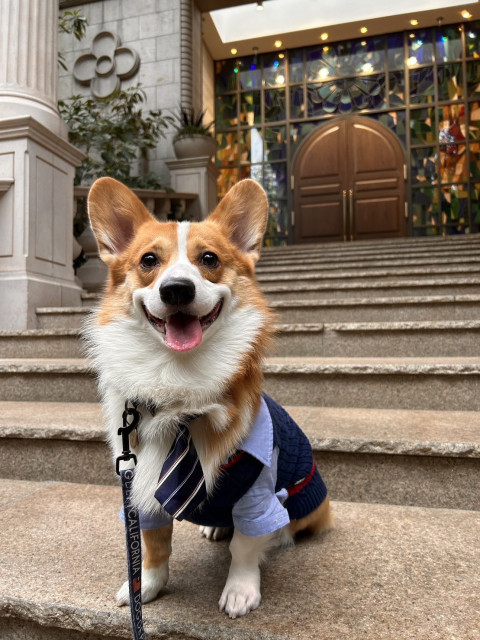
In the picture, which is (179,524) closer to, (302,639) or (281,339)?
(302,639)

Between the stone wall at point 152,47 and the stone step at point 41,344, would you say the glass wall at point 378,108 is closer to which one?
the stone wall at point 152,47

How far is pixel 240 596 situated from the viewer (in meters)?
0.81

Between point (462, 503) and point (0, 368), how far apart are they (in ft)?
5.49

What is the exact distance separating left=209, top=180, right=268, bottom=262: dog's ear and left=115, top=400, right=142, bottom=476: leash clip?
399 mm

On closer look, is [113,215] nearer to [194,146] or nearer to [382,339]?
[382,339]

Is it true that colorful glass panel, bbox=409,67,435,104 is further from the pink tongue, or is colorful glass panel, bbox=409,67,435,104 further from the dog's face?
the pink tongue

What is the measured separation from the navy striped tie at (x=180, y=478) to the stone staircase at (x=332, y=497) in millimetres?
186

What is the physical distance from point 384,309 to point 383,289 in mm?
379

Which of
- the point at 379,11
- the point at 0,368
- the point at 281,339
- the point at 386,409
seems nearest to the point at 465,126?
the point at 379,11

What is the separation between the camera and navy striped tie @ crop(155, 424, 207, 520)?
78cm

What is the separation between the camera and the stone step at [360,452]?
4.03ft

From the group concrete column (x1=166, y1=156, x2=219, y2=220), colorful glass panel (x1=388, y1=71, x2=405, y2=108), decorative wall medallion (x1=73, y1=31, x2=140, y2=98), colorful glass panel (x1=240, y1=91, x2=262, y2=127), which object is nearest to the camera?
concrete column (x1=166, y1=156, x2=219, y2=220)

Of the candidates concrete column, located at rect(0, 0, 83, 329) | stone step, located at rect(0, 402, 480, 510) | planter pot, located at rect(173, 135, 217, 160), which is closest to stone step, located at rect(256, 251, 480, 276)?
concrete column, located at rect(0, 0, 83, 329)

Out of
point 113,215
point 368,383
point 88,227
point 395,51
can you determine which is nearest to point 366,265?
point 368,383
